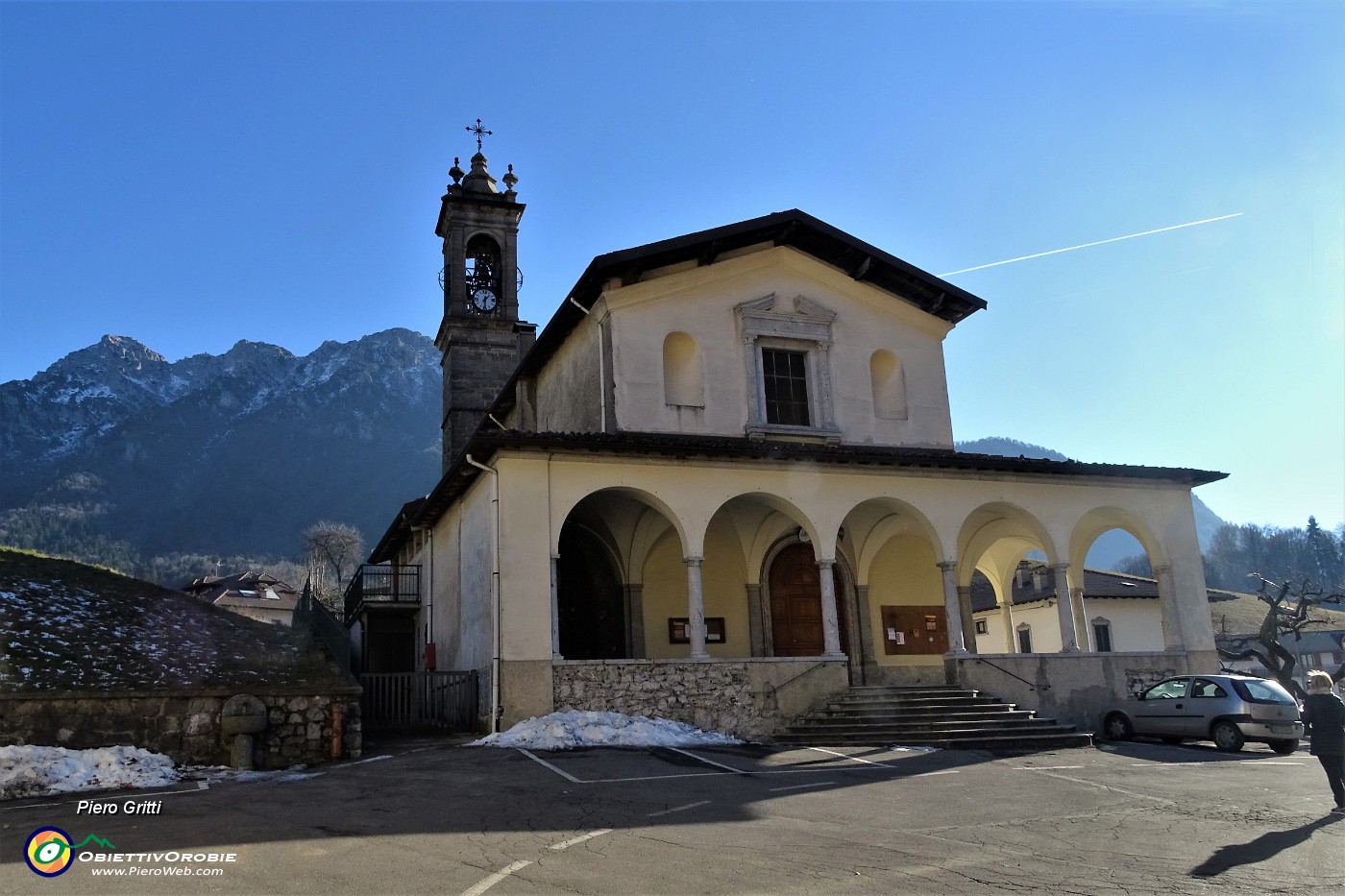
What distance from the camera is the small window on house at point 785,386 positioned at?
66.6ft

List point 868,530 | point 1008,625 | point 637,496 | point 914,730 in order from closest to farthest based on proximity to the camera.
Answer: point 914,730 < point 637,496 < point 868,530 < point 1008,625

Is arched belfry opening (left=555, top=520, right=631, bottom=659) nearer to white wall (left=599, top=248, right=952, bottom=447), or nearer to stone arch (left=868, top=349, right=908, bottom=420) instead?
white wall (left=599, top=248, right=952, bottom=447)

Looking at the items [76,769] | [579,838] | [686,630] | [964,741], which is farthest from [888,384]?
[76,769]

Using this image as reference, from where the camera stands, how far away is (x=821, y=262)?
2130 centimetres

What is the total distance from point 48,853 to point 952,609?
14.8 metres

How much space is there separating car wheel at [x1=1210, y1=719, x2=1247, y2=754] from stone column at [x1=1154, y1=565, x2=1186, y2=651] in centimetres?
409

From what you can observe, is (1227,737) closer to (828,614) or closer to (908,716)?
(908,716)

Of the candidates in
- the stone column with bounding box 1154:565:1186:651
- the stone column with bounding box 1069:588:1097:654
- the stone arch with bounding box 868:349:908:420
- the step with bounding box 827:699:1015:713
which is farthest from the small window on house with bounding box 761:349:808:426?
the stone column with bounding box 1154:565:1186:651

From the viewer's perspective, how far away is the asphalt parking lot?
682 centimetres

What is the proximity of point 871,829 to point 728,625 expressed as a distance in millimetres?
11549

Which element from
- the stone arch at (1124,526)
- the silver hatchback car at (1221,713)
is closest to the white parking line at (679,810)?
the silver hatchback car at (1221,713)

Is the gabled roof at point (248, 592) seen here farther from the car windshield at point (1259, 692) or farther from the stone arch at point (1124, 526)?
the car windshield at point (1259, 692)

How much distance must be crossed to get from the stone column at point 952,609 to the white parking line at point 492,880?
41.8 feet

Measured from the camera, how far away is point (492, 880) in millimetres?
6680
